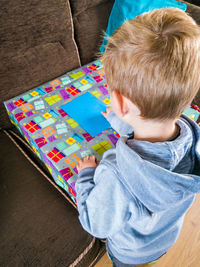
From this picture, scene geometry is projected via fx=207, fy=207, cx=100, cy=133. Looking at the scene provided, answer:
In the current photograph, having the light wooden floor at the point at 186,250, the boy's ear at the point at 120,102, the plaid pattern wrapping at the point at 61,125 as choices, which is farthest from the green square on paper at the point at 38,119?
the light wooden floor at the point at 186,250

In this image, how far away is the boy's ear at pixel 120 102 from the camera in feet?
1.76

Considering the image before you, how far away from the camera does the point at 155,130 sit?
562mm

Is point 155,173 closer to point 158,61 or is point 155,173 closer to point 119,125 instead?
Answer: point 158,61

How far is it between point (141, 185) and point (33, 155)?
79 cm

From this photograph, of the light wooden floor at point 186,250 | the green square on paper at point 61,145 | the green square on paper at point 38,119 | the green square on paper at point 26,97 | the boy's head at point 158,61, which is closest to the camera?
the boy's head at point 158,61

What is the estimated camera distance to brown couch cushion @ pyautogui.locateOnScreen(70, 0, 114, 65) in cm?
129

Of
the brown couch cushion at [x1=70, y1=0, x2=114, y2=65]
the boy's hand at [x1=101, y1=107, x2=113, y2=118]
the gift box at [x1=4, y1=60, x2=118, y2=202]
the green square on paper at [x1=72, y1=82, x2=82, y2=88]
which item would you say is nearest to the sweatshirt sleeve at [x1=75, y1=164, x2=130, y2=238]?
the gift box at [x1=4, y1=60, x2=118, y2=202]

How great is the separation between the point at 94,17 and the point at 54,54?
43 cm

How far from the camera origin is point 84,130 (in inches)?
35.0

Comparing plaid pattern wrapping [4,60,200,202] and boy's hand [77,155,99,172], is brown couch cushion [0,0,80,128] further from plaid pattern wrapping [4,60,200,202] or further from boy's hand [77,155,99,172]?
boy's hand [77,155,99,172]

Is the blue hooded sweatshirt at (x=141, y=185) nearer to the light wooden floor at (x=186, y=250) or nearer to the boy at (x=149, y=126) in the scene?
the boy at (x=149, y=126)

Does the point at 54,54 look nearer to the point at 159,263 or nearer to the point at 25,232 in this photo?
the point at 25,232

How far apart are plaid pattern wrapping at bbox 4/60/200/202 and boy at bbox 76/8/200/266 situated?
172 millimetres

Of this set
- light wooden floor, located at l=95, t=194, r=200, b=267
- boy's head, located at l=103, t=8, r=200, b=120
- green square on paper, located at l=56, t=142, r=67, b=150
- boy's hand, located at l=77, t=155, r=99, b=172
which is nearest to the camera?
boy's head, located at l=103, t=8, r=200, b=120
